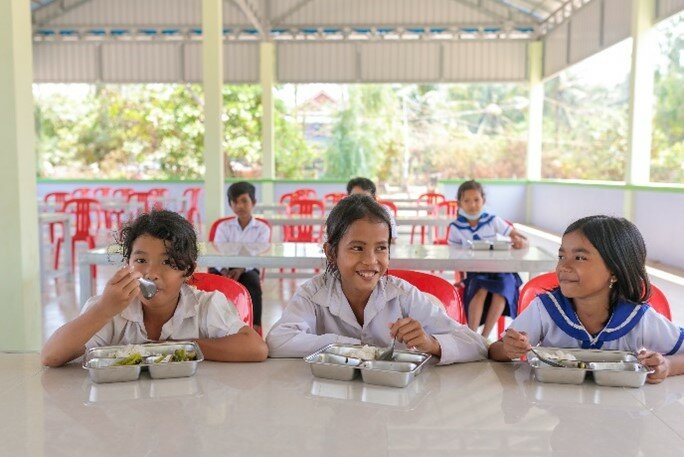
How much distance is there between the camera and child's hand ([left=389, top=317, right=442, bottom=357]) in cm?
137

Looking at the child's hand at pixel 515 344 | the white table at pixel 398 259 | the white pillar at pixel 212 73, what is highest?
the white pillar at pixel 212 73

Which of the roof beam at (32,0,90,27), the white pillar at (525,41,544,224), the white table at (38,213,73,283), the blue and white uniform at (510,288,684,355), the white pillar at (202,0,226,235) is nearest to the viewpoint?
the blue and white uniform at (510,288,684,355)

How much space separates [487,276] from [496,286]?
0.07m

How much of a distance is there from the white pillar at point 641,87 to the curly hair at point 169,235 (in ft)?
22.1

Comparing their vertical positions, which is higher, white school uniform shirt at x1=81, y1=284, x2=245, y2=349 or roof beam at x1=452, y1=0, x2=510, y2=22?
roof beam at x1=452, y1=0, x2=510, y2=22

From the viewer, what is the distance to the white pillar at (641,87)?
281 inches

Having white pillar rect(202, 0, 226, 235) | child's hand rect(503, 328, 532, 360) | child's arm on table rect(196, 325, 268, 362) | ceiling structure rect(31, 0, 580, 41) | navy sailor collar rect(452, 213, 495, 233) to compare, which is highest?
ceiling structure rect(31, 0, 580, 41)

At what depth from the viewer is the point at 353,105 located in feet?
49.8

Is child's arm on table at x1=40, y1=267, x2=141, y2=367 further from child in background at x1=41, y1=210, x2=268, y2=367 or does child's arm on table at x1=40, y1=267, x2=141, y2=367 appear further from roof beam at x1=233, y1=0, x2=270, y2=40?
roof beam at x1=233, y1=0, x2=270, y2=40

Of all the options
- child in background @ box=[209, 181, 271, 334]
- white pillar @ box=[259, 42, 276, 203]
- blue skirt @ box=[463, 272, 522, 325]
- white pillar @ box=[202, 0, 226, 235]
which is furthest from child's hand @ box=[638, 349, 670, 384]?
white pillar @ box=[259, 42, 276, 203]

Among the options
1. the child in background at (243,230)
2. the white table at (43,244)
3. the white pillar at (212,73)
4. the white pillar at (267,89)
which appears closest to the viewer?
the child in background at (243,230)

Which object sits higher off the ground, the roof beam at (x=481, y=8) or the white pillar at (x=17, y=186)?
the roof beam at (x=481, y=8)

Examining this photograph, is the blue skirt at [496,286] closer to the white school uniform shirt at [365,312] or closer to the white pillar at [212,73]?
the white school uniform shirt at [365,312]

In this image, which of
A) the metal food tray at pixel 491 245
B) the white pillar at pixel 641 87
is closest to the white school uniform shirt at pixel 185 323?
the metal food tray at pixel 491 245
